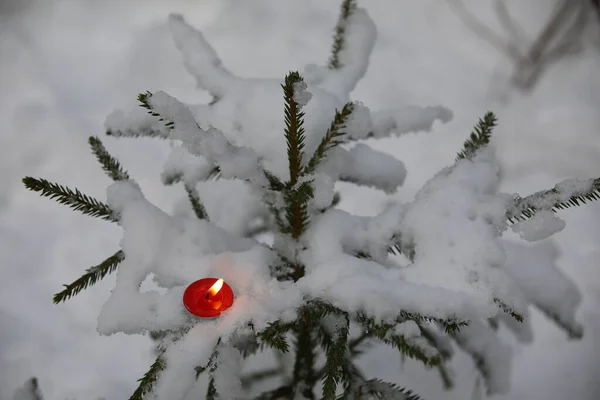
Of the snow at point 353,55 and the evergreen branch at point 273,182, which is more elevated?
the snow at point 353,55

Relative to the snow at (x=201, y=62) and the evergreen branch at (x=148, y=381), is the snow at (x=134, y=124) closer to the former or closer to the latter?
the snow at (x=201, y=62)

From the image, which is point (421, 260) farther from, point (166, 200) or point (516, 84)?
point (516, 84)

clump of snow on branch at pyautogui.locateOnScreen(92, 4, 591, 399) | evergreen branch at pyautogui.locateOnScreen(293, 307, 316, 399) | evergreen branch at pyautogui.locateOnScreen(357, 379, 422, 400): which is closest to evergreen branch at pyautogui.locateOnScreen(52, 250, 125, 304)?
clump of snow on branch at pyautogui.locateOnScreen(92, 4, 591, 399)

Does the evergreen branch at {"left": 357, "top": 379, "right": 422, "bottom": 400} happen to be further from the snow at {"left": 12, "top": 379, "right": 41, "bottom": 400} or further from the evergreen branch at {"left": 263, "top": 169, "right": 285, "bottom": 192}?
the snow at {"left": 12, "top": 379, "right": 41, "bottom": 400}

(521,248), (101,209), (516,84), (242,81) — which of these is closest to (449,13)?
(516,84)

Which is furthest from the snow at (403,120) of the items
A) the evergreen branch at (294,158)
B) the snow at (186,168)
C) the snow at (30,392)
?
the snow at (30,392)

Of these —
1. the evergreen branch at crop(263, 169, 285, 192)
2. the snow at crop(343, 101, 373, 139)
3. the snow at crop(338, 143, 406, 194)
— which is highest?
the snow at crop(338, 143, 406, 194)
